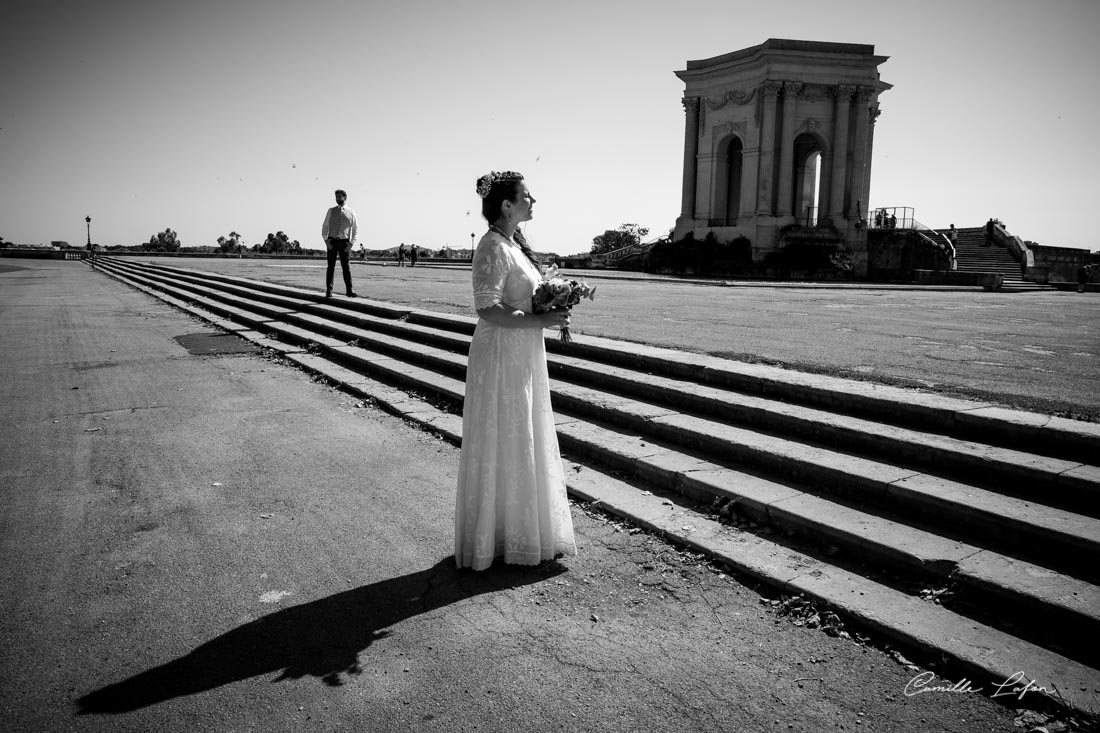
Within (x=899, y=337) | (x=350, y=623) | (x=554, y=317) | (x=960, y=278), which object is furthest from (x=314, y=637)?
(x=960, y=278)

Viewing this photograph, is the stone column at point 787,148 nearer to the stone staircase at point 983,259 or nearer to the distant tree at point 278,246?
the stone staircase at point 983,259

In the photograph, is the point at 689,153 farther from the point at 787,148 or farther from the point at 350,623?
the point at 350,623

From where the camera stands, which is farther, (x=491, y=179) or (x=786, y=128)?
(x=786, y=128)

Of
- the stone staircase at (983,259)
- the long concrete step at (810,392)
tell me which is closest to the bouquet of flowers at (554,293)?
the long concrete step at (810,392)

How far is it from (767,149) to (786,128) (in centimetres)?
168

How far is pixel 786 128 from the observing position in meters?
38.2

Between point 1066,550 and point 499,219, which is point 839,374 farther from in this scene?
point 499,219

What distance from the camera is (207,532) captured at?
445 cm

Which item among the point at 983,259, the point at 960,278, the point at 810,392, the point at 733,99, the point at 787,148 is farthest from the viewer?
the point at 733,99

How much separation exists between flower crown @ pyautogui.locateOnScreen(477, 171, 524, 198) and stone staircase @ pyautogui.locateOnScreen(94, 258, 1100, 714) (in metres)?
2.48

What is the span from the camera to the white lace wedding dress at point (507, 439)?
379 centimetres

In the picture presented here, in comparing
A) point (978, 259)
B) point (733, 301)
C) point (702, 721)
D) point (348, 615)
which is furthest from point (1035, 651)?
point (978, 259)

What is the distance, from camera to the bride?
3756mm

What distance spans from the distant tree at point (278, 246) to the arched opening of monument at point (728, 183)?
61401 millimetres
